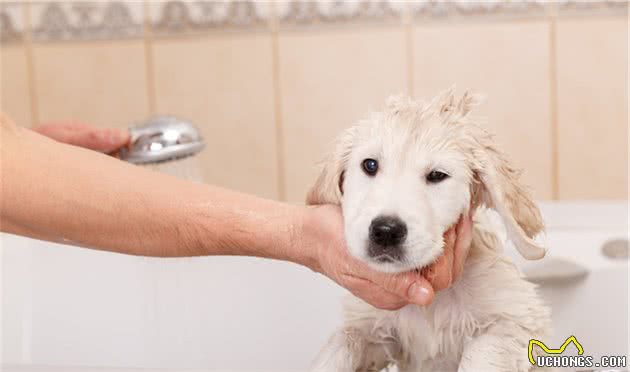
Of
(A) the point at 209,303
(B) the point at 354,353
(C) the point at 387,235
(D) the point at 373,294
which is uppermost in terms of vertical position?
(C) the point at 387,235

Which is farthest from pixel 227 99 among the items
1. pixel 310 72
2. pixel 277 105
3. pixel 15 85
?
pixel 15 85

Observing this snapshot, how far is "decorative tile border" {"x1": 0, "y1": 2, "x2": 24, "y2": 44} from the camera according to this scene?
8.22ft

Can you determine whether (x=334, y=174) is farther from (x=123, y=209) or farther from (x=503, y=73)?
(x=503, y=73)

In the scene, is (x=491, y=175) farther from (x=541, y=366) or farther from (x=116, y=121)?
(x=116, y=121)

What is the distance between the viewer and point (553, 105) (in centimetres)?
232

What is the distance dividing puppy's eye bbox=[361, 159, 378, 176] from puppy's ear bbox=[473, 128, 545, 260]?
5.4 inches

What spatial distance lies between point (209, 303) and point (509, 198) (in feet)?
2.99

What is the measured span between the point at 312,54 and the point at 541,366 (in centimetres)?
129

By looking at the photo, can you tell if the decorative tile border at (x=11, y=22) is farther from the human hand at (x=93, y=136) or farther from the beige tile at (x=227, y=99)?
the human hand at (x=93, y=136)

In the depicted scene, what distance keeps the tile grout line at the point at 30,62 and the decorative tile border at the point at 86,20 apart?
1cm

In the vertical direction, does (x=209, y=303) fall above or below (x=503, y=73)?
below

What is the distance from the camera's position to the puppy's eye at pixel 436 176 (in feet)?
4.02

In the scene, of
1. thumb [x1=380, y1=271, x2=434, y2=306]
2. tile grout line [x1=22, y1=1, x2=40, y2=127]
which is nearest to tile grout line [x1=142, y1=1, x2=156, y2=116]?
tile grout line [x1=22, y1=1, x2=40, y2=127]

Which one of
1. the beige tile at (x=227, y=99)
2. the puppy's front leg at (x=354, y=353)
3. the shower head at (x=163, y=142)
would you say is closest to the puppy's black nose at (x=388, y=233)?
the puppy's front leg at (x=354, y=353)
